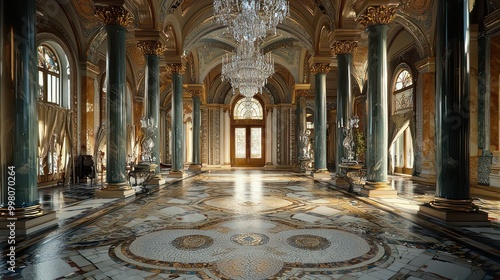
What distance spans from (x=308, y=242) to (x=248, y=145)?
17662mm

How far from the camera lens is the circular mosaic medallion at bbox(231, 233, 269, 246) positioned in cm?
352

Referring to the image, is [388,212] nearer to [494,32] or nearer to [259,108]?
[494,32]

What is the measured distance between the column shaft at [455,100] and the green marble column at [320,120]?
6999mm

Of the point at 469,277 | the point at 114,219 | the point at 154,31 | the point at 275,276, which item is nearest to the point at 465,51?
the point at 469,277

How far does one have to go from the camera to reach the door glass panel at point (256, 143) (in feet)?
69.7

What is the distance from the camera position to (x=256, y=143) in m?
21.3

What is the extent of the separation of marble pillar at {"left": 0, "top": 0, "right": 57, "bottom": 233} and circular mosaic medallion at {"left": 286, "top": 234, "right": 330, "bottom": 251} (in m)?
3.24

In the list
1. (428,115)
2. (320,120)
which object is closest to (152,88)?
(320,120)

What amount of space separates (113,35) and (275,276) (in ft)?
20.8

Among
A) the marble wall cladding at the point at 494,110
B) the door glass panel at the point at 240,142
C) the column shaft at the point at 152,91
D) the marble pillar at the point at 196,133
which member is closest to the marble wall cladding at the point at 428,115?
the marble wall cladding at the point at 494,110

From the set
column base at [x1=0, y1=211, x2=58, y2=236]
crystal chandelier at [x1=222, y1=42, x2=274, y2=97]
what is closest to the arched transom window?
crystal chandelier at [x1=222, y1=42, x2=274, y2=97]

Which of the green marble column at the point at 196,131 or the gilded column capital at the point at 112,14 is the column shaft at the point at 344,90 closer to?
the gilded column capital at the point at 112,14

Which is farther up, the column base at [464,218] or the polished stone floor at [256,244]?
the column base at [464,218]

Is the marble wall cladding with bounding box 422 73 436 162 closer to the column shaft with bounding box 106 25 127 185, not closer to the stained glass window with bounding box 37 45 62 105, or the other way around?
the column shaft with bounding box 106 25 127 185
